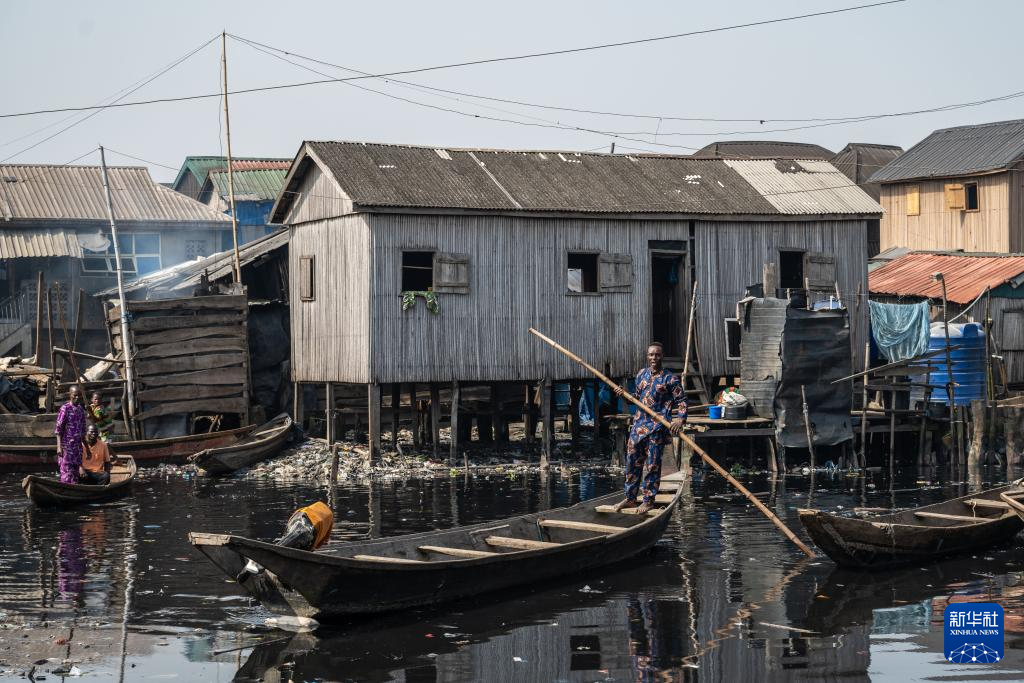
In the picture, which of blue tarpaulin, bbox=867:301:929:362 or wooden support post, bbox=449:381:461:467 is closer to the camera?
wooden support post, bbox=449:381:461:467

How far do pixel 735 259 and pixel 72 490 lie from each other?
43.6 feet

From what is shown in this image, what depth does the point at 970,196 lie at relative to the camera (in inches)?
1468

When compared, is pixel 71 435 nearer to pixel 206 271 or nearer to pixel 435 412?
pixel 435 412

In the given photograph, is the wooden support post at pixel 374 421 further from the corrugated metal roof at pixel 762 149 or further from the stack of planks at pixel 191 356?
the corrugated metal roof at pixel 762 149

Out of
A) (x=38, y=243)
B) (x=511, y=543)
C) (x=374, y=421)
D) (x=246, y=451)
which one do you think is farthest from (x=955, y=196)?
(x=511, y=543)

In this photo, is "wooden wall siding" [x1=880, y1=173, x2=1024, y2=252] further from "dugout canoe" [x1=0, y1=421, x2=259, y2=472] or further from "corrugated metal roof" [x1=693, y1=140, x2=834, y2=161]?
Answer: "dugout canoe" [x1=0, y1=421, x2=259, y2=472]

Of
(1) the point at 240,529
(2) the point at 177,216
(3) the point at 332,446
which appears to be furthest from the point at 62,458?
(2) the point at 177,216

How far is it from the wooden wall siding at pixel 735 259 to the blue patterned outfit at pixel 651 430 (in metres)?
9.94

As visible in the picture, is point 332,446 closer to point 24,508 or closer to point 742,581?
point 24,508

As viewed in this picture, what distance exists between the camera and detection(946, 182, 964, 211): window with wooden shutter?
37.2 m

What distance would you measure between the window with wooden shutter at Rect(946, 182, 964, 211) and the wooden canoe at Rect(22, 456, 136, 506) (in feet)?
86.5

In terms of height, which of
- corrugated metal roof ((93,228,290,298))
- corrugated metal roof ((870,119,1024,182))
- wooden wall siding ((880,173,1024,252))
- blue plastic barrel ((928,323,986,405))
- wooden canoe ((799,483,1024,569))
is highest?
corrugated metal roof ((870,119,1024,182))

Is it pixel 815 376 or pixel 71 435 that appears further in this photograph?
pixel 815 376

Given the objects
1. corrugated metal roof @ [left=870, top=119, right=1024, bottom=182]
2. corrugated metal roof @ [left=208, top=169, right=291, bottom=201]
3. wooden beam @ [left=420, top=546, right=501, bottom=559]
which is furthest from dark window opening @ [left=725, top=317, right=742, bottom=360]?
corrugated metal roof @ [left=208, top=169, right=291, bottom=201]
